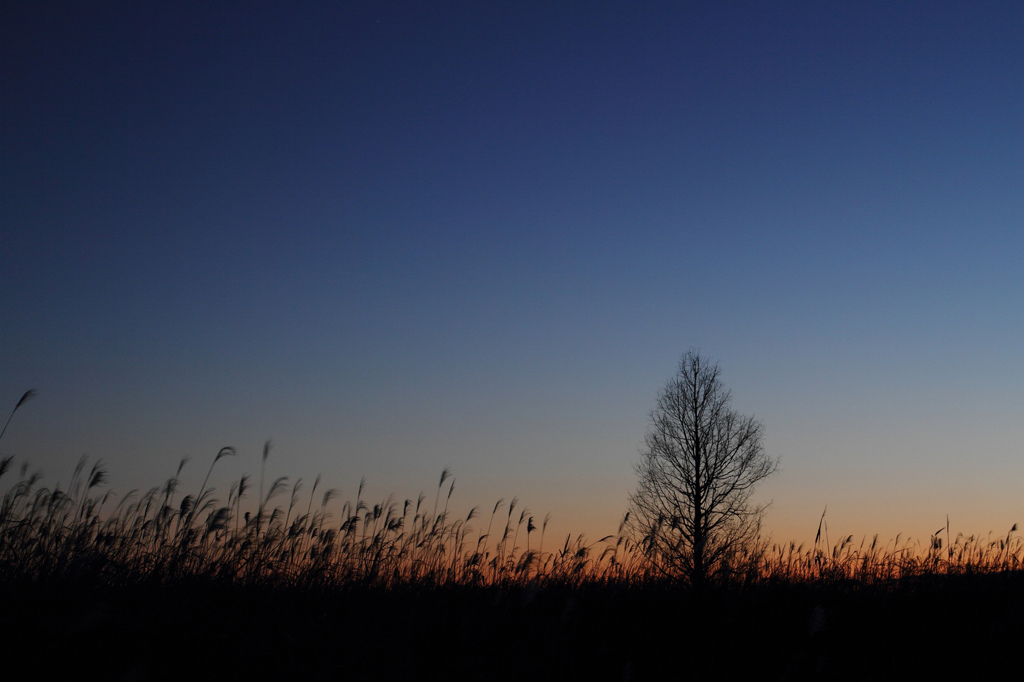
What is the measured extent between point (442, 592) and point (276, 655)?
2104mm

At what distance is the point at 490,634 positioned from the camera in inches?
187

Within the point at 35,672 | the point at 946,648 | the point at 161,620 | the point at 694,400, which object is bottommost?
the point at 35,672

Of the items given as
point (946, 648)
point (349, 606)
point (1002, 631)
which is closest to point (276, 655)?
point (349, 606)

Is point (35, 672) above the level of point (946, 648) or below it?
below

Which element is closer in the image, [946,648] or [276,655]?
[276,655]

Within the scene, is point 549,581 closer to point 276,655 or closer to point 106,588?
point 276,655

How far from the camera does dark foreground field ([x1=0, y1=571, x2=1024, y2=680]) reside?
12.8ft

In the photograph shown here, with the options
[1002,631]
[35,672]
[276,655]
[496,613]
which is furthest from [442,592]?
[1002,631]

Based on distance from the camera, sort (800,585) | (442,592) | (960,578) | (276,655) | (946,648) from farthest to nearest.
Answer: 1. (960,578)
2. (800,585)
3. (442,592)
4. (946,648)
5. (276,655)

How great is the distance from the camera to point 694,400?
23.4 metres

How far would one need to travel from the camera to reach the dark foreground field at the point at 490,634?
3.91 meters

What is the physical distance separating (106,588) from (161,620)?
1.39 m

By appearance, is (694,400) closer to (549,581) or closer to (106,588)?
(549,581)

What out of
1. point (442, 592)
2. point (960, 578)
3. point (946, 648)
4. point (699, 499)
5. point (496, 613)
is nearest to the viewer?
point (946, 648)
